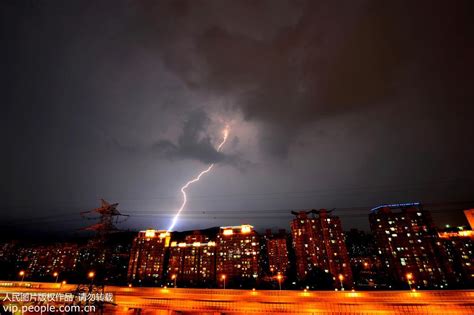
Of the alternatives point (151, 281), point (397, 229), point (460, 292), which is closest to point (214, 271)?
point (151, 281)

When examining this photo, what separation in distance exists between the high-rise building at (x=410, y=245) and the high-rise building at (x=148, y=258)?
121 meters

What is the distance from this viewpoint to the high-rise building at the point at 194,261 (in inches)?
4847

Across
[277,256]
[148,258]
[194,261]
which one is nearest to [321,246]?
[277,256]

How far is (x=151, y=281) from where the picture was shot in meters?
127

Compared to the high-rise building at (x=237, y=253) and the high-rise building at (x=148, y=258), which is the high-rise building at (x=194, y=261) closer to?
the high-rise building at (x=237, y=253)

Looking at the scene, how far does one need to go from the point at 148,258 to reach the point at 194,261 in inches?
1110

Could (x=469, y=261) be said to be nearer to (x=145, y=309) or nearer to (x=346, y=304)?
(x=346, y=304)

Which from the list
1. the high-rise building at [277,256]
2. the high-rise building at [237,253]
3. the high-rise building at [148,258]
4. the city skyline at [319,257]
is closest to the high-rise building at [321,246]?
the city skyline at [319,257]

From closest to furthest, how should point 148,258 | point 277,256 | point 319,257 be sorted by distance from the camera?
point 319,257 → point 277,256 → point 148,258

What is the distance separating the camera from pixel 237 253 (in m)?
123

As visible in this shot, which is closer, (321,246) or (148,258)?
(321,246)

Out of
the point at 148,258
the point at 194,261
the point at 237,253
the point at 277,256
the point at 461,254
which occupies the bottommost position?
the point at 461,254

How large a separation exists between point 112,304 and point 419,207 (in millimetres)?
148899

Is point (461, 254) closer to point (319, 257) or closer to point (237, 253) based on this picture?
point (319, 257)
